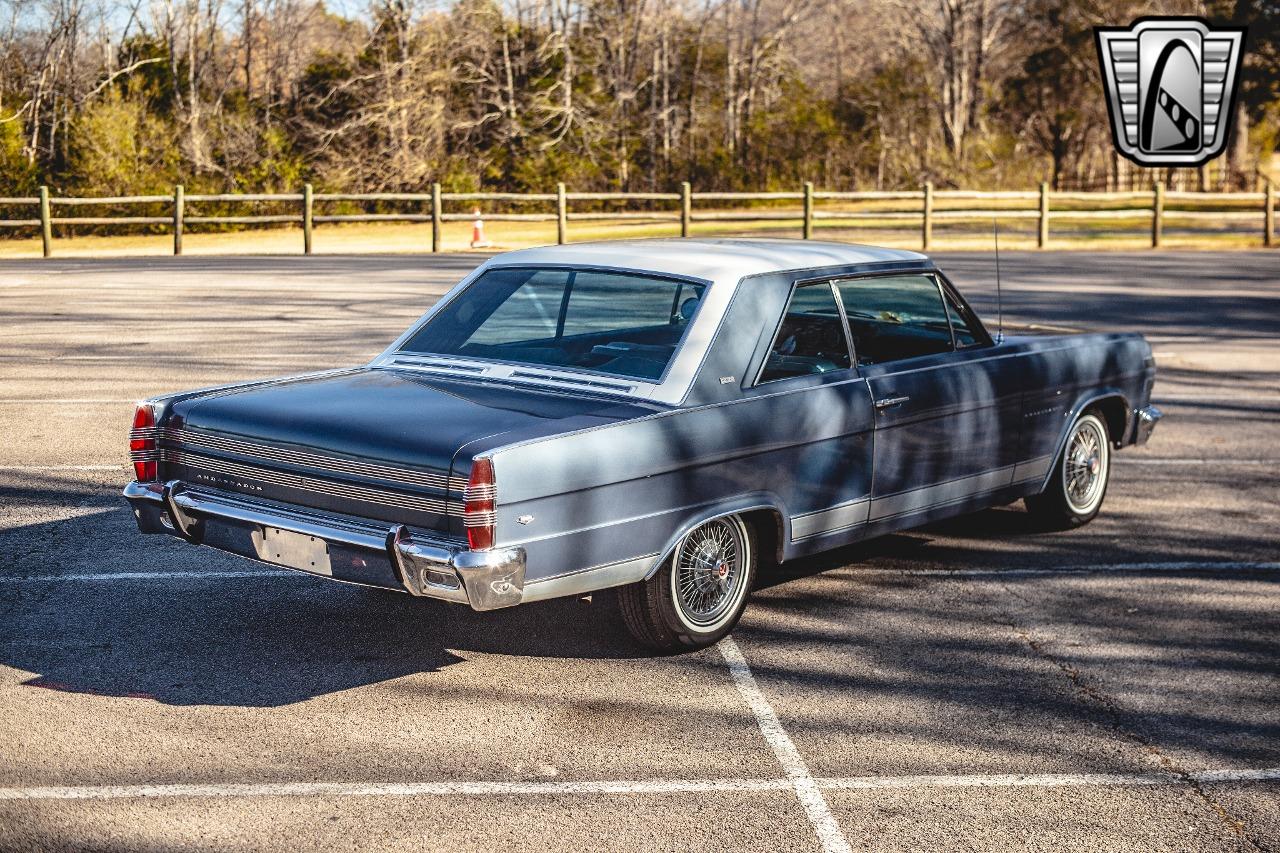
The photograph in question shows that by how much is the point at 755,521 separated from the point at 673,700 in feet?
3.06

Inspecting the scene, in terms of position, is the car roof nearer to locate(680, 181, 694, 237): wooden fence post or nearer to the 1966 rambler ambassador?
the 1966 rambler ambassador

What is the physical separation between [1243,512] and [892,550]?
2265 millimetres

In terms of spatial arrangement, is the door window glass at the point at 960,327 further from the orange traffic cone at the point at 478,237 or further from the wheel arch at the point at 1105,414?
the orange traffic cone at the point at 478,237

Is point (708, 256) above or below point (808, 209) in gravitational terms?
below

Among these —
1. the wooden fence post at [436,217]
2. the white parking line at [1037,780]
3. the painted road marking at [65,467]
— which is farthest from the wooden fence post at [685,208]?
the white parking line at [1037,780]

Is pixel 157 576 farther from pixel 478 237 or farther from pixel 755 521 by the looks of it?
pixel 478 237

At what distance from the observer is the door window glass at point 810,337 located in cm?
610

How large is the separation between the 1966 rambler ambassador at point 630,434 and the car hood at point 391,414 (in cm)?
1

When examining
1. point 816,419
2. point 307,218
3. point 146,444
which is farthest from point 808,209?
point 146,444

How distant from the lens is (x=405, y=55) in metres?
43.3

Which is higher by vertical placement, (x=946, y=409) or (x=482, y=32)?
(x=482, y=32)

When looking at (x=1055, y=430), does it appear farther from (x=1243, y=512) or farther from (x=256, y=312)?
(x=256, y=312)

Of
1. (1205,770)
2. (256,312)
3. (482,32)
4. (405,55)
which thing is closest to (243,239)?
(405,55)

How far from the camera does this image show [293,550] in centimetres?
526
